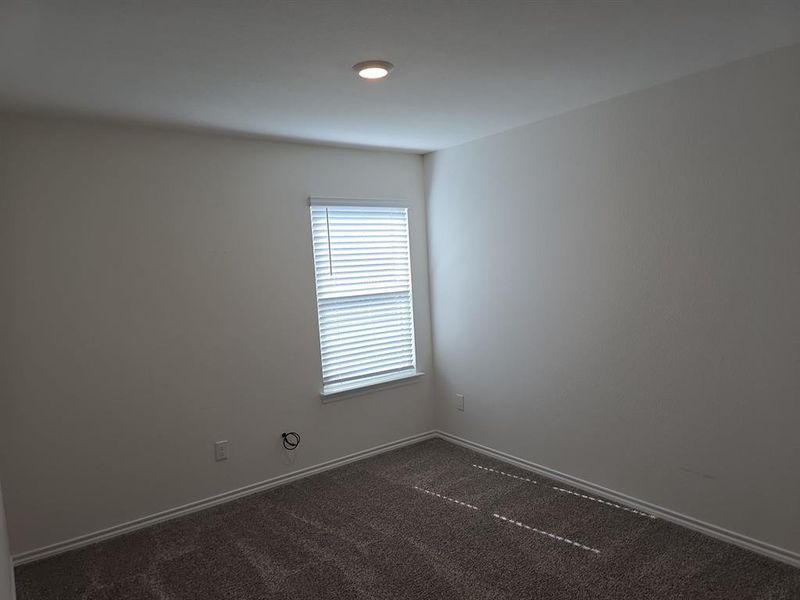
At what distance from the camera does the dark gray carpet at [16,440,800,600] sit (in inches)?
96.4

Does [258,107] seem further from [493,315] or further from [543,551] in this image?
[543,551]

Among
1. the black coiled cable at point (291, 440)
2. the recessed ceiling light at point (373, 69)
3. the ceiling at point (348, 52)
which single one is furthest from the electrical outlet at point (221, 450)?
the recessed ceiling light at point (373, 69)

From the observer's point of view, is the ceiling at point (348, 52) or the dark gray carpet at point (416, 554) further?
the dark gray carpet at point (416, 554)

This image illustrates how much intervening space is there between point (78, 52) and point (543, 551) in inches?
113

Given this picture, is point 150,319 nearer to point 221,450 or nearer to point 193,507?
point 221,450

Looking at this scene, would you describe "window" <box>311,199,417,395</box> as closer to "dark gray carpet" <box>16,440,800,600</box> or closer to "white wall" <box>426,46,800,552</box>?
"white wall" <box>426,46,800,552</box>

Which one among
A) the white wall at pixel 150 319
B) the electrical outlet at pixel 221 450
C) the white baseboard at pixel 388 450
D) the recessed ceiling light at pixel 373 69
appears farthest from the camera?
the electrical outlet at pixel 221 450

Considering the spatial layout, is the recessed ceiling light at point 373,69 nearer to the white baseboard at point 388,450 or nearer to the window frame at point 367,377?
the window frame at point 367,377

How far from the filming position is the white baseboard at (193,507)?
291 centimetres

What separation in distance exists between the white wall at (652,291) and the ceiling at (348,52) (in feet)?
0.94

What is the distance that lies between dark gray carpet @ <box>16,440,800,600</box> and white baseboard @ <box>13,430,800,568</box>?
5 cm

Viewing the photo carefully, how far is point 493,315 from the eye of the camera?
386cm

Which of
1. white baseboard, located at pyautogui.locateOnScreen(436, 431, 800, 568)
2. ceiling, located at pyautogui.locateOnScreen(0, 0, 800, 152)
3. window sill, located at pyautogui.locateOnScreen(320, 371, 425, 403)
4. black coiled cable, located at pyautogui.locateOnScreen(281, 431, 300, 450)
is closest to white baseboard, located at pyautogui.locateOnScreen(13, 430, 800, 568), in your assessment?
white baseboard, located at pyautogui.locateOnScreen(436, 431, 800, 568)

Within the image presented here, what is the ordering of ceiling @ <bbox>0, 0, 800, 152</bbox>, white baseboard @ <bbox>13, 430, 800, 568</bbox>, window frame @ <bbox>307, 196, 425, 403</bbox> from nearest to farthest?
1. ceiling @ <bbox>0, 0, 800, 152</bbox>
2. white baseboard @ <bbox>13, 430, 800, 568</bbox>
3. window frame @ <bbox>307, 196, 425, 403</bbox>
